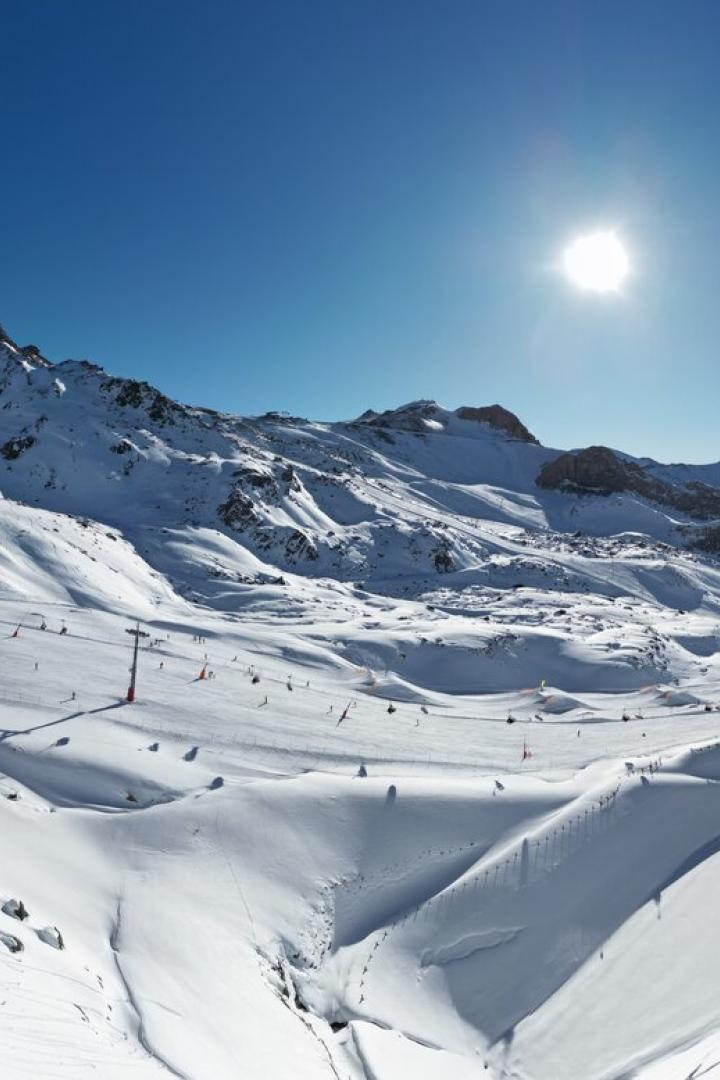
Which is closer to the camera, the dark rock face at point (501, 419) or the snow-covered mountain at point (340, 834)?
the snow-covered mountain at point (340, 834)

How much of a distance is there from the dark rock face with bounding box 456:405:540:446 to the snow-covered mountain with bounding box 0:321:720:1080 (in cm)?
8605

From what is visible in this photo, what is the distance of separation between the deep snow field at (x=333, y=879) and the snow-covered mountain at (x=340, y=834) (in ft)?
0.21

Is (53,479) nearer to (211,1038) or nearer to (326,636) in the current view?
(326,636)

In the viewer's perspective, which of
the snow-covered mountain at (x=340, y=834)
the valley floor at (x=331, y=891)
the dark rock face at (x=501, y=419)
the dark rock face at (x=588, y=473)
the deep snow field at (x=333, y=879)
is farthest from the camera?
the dark rock face at (x=501, y=419)

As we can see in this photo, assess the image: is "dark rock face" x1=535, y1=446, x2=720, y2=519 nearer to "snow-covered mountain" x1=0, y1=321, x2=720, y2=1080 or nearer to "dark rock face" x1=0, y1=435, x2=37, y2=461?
"snow-covered mountain" x1=0, y1=321, x2=720, y2=1080

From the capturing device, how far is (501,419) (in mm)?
122250

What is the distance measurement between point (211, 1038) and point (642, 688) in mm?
27514

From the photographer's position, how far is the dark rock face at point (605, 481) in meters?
96.9

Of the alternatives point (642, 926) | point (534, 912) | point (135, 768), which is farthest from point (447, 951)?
point (135, 768)

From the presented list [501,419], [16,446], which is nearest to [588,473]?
[501,419]

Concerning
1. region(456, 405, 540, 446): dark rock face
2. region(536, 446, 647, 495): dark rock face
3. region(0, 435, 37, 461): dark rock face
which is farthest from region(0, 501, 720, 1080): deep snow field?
region(456, 405, 540, 446): dark rock face

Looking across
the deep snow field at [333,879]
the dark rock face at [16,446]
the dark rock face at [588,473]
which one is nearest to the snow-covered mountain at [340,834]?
the deep snow field at [333,879]

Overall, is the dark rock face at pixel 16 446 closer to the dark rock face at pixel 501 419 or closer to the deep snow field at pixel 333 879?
the deep snow field at pixel 333 879

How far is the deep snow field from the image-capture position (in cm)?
902
